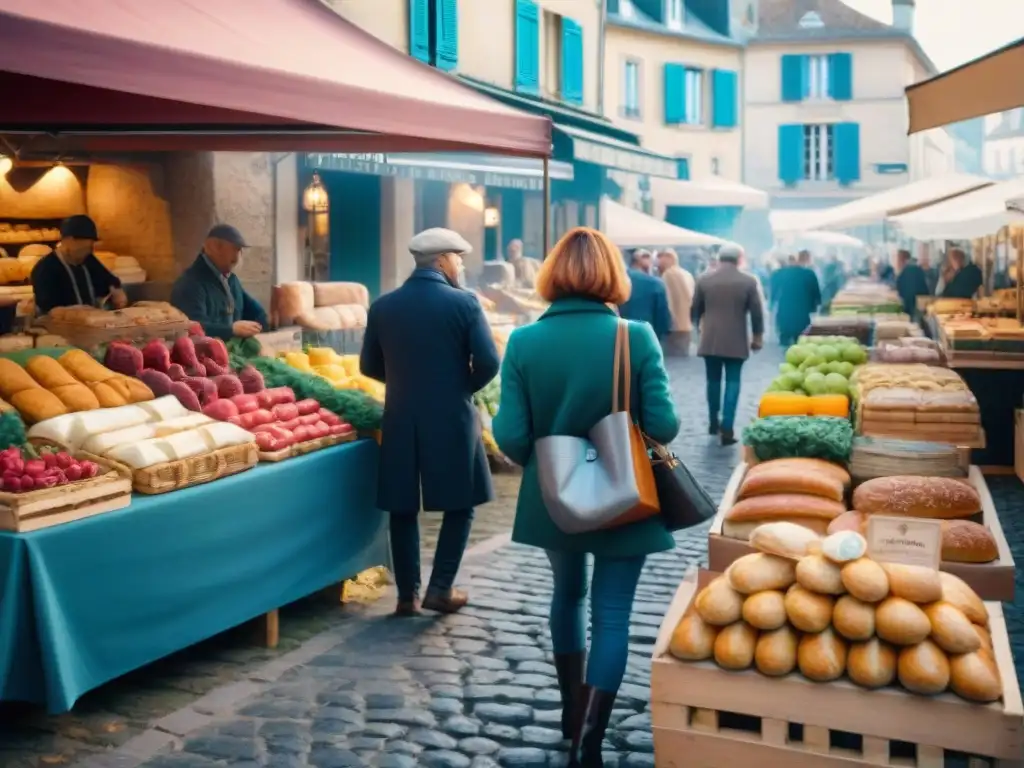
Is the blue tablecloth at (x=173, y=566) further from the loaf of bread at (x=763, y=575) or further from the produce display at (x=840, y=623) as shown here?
the loaf of bread at (x=763, y=575)

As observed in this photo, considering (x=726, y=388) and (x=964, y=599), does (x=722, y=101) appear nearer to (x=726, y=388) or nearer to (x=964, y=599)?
(x=726, y=388)

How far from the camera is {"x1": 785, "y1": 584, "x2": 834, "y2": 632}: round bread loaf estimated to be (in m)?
3.85

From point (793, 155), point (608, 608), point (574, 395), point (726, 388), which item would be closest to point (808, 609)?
point (608, 608)

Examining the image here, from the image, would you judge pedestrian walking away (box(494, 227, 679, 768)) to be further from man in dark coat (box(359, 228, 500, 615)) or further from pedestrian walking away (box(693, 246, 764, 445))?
pedestrian walking away (box(693, 246, 764, 445))

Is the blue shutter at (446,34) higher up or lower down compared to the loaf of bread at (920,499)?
higher up

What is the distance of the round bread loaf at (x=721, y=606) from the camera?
3969 millimetres

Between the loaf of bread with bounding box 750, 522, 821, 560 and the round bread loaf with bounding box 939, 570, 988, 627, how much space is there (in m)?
0.40

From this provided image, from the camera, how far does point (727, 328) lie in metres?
11.6

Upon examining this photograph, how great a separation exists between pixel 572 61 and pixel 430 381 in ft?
51.8

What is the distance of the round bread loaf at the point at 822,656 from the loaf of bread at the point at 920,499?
136cm

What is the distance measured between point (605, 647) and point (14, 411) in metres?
2.68

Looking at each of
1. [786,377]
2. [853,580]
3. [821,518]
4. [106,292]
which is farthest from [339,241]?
[853,580]

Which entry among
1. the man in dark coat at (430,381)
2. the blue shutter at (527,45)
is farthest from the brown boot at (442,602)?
the blue shutter at (527,45)

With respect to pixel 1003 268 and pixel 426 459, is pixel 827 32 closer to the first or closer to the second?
pixel 1003 268
